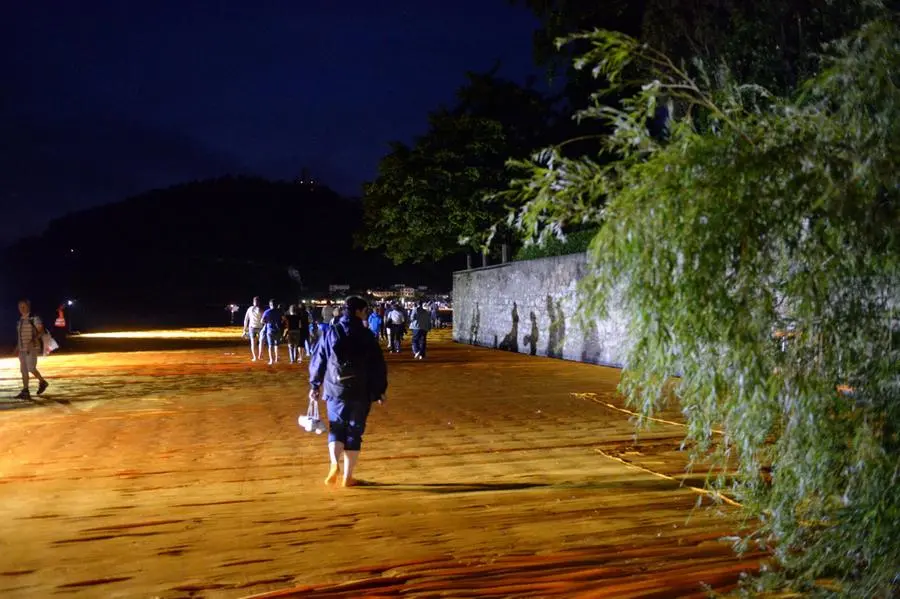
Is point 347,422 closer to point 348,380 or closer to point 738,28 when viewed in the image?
point 348,380

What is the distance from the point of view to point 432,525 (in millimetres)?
5762

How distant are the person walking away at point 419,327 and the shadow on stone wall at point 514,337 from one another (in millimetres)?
4401

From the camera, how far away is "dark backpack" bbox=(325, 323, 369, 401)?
6.95 meters

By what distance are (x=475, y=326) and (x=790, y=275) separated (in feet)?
90.8

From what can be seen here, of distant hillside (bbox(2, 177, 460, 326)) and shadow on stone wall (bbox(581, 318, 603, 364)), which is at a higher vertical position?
distant hillside (bbox(2, 177, 460, 326))

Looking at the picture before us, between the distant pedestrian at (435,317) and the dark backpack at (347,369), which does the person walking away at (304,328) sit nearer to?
the dark backpack at (347,369)

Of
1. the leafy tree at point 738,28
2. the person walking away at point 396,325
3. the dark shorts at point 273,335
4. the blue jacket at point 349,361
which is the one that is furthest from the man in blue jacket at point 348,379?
the person walking away at point 396,325

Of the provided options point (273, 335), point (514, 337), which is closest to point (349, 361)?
point (273, 335)

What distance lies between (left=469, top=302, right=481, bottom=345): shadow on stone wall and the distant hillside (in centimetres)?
3435

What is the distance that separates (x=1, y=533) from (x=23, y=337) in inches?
359

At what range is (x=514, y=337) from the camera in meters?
26.5

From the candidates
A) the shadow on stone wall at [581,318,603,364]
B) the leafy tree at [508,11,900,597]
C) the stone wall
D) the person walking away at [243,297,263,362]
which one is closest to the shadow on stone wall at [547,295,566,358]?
the stone wall

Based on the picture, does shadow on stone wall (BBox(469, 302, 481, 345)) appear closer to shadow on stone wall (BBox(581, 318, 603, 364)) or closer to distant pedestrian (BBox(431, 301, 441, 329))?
shadow on stone wall (BBox(581, 318, 603, 364))

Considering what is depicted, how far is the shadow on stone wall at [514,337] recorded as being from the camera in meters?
26.2
